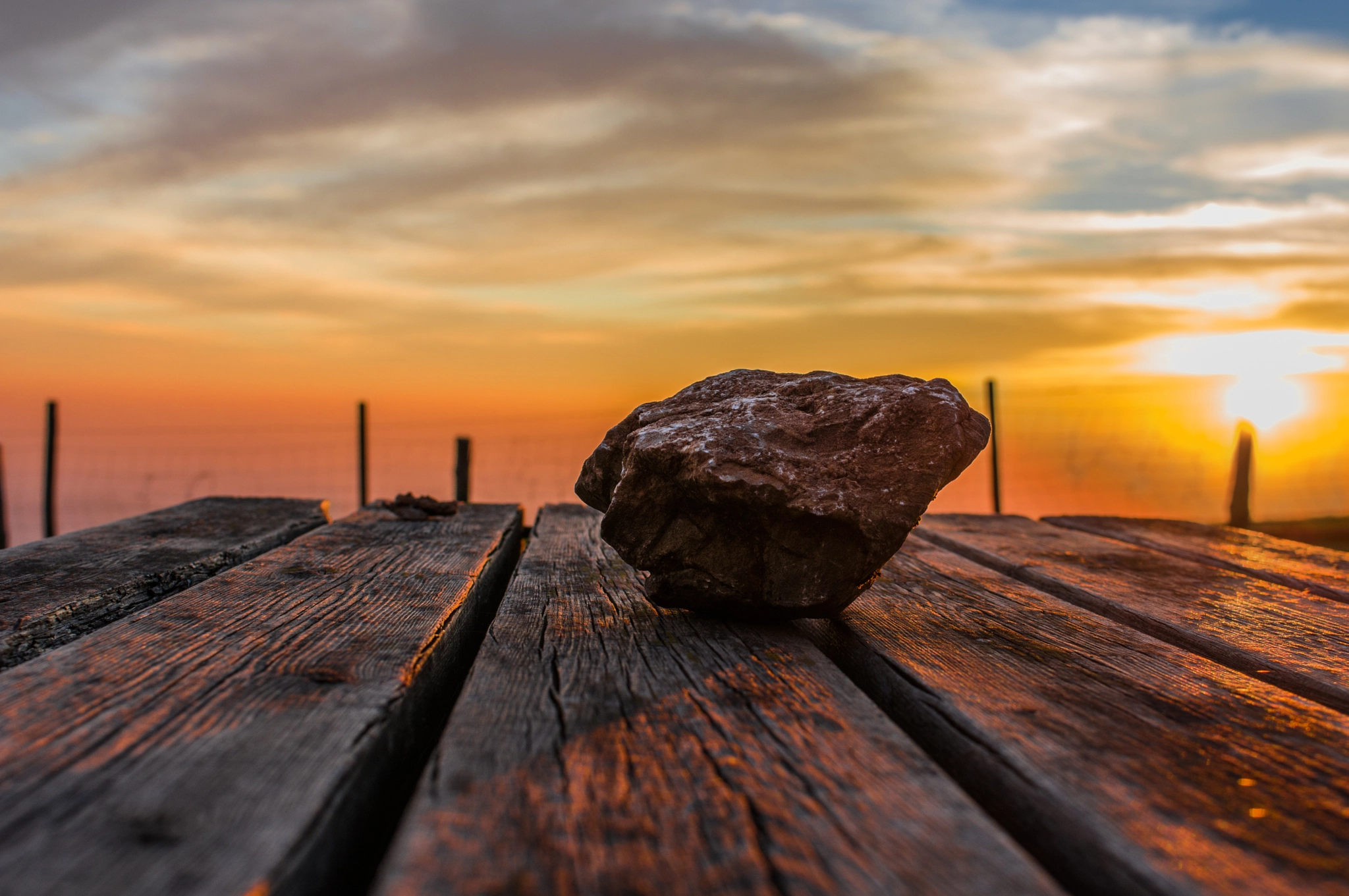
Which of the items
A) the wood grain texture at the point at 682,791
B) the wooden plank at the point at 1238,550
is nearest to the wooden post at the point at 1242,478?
the wooden plank at the point at 1238,550

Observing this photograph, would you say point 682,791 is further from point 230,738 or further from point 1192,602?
point 1192,602

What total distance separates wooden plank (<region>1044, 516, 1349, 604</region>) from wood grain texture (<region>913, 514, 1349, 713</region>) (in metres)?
0.10

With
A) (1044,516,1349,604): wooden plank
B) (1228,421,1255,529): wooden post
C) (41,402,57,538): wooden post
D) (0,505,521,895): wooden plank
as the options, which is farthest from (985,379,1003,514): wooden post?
(41,402,57,538): wooden post

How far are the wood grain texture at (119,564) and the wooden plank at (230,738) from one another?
0.66 ft

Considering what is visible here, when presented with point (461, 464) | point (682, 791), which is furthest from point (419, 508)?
point (461, 464)

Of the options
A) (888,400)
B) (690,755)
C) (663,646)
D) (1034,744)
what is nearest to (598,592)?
(663,646)

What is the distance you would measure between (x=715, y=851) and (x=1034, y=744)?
2.07ft

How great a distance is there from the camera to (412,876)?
963 millimetres

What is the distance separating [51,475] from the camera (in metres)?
11.5

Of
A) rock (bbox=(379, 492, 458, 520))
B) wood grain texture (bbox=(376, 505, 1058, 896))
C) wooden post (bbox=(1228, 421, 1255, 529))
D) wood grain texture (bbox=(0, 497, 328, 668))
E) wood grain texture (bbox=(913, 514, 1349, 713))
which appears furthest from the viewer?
wooden post (bbox=(1228, 421, 1255, 529))

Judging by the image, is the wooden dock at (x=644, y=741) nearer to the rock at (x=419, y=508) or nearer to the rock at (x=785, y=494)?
the rock at (x=785, y=494)

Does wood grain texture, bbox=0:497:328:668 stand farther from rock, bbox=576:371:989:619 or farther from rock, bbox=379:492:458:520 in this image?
rock, bbox=576:371:989:619

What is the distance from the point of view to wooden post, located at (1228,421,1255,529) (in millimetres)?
9562

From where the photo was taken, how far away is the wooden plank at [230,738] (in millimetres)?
1008
